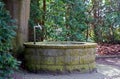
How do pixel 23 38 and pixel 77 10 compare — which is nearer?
pixel 23 38

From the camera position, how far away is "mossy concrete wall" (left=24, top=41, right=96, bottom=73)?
21.9 feet

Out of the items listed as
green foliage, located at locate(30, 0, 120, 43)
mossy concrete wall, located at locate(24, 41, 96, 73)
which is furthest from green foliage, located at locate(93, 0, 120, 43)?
mossy concrete wall, located at locate(24, 41, 96, 73)

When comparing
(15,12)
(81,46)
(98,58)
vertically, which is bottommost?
(98,58)

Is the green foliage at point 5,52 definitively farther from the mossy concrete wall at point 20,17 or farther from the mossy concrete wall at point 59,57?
the mossy concrete wall at point 20,17

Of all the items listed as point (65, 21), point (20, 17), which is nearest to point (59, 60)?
point (20, 17)

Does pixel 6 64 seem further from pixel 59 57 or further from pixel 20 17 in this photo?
pixel 20 17

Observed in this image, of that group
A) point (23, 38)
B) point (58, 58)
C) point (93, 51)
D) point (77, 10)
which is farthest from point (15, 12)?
point (77, 10)

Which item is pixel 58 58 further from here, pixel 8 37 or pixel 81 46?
pixel 8 37

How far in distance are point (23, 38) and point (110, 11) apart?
18.2 ft

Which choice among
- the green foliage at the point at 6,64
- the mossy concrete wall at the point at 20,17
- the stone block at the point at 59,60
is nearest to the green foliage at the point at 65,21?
the mossy concrete wall at the point at 20,17

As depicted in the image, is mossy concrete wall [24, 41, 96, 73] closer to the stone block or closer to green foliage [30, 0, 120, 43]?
the stone block

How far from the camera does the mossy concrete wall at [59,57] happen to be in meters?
6.68

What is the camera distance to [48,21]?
31.4ft

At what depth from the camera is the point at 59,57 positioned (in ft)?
21.9
